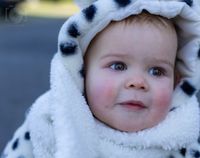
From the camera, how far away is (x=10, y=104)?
786cm

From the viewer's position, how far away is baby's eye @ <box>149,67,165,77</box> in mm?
2574

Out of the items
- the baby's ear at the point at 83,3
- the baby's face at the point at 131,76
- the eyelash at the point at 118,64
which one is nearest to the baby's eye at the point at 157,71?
the baby's face at the point at 131,76

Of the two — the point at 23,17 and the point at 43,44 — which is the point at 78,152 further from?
the point at 23,17

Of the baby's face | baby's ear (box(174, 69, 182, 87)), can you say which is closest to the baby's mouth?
the baby's face

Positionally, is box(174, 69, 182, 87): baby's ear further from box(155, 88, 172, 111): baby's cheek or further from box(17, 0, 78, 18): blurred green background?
box(17, 0, 78, 18): blurred green background

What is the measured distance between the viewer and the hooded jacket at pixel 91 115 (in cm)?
256

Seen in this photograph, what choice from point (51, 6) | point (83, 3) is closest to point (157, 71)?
point (83, 3)

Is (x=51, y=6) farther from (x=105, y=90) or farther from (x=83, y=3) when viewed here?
(x=105, y=90)

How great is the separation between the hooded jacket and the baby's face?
0.15 ft

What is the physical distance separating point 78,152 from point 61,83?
277mm

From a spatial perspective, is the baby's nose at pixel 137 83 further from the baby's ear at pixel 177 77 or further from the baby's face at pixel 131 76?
the baby's ear at pixel 177 77

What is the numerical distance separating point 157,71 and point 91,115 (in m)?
0.30

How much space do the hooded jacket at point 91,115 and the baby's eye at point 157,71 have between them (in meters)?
0.18

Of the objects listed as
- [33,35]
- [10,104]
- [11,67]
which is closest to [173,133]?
[10,104]
